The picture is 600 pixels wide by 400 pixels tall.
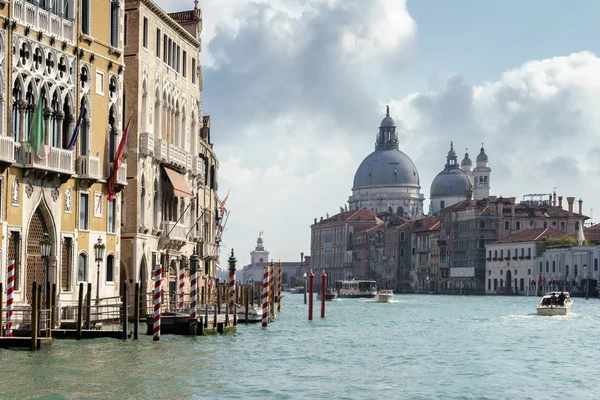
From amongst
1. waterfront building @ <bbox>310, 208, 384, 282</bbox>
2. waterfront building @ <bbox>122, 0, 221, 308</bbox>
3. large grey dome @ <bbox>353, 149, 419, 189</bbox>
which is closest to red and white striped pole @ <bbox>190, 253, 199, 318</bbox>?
waterfront building @ <bbox>122, 0, 221, 308</bbox>

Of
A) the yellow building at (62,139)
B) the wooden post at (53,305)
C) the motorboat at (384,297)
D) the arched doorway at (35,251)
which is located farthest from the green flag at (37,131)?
the motorboat at (384,297)

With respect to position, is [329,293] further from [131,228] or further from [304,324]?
[131,228]

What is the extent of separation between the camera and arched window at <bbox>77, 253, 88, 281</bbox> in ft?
93.6

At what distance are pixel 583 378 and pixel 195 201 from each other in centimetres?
1990

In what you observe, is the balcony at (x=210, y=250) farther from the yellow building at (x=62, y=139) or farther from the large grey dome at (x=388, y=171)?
the large grey dome at (x=388, y=171)

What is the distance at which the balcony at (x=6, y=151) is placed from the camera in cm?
2472

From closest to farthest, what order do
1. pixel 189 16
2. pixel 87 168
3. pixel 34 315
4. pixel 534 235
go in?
pixel 34 315, pixel 87 168, pixel 189 16, pixel 534 235

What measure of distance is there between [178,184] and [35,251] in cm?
984

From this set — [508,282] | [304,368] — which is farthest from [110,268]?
[508,282]

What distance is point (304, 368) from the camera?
22.9m

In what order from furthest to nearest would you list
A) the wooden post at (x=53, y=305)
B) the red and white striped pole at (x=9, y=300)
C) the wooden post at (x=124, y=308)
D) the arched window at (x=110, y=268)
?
the arched window at (x=110, y=268) < the wooden post at (x=124, y=308) < the wooden post at (x=53, y=305) < the red and white striped pole at (x=9, y=300)

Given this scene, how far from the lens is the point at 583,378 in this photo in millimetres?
22359

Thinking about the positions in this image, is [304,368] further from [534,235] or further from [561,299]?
[534,235]

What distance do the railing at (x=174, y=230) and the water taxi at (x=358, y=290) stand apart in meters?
53.8
